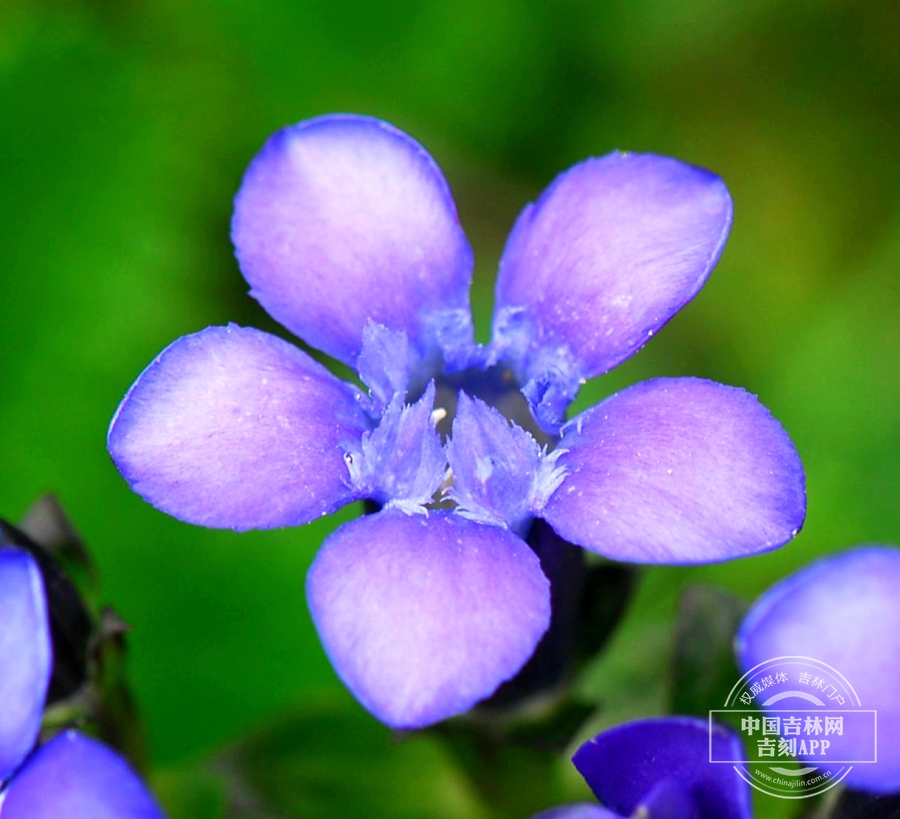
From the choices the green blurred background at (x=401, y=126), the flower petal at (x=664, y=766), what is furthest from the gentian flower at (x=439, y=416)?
the green blurred background at (x=401, y=126)

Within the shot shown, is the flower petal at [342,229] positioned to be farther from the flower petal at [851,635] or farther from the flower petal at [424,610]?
the flower petal at [851,635]

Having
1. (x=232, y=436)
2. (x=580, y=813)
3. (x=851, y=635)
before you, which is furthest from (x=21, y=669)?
(x=851, y=635)

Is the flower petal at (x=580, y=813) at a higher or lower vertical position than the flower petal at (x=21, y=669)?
lower

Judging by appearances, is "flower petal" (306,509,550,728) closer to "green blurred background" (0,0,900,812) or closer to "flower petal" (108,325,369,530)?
"flower petal" (108,325,369,530)

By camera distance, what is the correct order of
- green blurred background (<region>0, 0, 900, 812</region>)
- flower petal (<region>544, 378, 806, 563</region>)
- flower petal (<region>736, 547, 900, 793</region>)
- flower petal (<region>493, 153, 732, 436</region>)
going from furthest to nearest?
green blurred background (<region>0, 0, 900, 812</region>)
flower petal (<region>493, 153, 732, 436</region>)
flower petal (<region>544, 378, 806, 563</region>)
flower petal (<region>736, 547, 900, 793</region>)

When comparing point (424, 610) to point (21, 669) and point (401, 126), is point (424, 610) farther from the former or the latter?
Result: point (401, 126)

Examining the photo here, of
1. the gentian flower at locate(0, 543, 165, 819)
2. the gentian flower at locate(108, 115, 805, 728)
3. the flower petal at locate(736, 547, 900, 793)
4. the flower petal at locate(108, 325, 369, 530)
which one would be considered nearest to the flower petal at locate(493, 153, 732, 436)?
the gentian flower at locate(108, 115, 805, 728)
